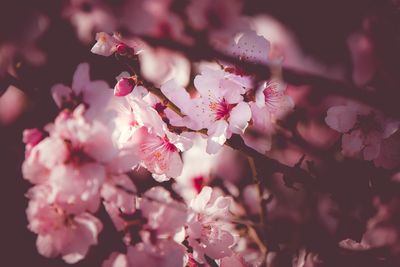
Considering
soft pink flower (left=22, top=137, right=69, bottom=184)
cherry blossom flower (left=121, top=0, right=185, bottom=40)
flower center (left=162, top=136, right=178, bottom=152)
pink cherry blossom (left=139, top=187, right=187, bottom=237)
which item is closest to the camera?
cherry blossom flower (left=121, top=0, right=185, bottom=40)

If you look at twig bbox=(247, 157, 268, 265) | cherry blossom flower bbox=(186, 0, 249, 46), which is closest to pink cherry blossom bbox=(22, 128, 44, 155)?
cherry blossom flower bbox=(186, 0, 249, 46)

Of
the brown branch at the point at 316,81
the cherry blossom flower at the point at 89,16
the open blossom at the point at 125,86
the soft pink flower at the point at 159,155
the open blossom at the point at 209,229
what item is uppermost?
the cherry blossom flower at the point at 89,16

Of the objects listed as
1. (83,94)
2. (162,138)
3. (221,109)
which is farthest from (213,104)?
(83,94)

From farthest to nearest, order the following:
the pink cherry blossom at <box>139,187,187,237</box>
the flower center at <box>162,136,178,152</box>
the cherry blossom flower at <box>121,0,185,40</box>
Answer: the flower center at <box>162,136,178,152</box>, the pink cherry blossom at <box>139,187,187,237</box>, the cherry blossom flower at <box>121,0,185,40</box>

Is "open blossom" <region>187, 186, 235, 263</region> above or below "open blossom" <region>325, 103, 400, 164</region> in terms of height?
below

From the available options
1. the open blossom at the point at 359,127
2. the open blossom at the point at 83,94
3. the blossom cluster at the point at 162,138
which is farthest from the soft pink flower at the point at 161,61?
the open blossom at the point at 359,127

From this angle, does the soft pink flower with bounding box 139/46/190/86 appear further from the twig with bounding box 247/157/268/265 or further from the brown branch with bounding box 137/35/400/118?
the twig with bounding box 247/157/268/265

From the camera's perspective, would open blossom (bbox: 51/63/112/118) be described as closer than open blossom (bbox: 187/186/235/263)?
Yes

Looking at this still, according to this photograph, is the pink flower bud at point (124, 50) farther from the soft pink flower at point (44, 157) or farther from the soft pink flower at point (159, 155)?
the soft pink flower at point (44, 157)
